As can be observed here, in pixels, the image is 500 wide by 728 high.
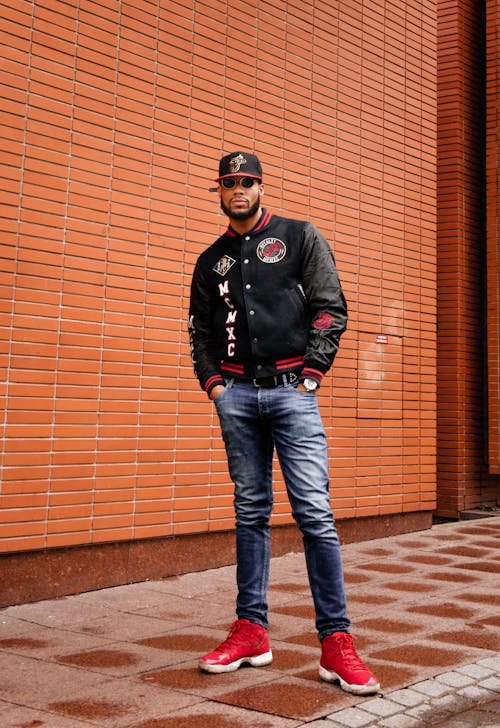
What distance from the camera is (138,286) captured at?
17.8 ft

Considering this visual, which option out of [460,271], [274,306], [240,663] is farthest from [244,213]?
[460,271]

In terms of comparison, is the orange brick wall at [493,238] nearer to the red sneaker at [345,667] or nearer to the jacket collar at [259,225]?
Answer: the jacket collar at [259,225]

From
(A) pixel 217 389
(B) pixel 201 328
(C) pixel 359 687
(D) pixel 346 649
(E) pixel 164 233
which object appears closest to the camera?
(C) pixel 359 687

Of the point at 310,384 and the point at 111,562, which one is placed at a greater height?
the point at 310,384

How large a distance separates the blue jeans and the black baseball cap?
88cm

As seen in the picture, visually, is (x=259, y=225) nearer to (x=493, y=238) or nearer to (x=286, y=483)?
(x=286, y=483)

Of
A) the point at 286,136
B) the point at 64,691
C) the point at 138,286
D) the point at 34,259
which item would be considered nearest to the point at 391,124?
the point at 286,136

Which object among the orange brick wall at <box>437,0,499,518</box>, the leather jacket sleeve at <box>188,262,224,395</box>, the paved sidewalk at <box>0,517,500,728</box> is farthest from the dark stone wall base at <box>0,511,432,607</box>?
the orange brick wall at <box>437,0,499,518</box>

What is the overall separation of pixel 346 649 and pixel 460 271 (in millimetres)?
6856

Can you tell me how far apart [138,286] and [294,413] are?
90.1 inches

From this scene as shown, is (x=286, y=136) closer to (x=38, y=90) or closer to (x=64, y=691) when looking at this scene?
(x=38, y=90)

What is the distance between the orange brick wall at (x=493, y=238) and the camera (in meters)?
9.26

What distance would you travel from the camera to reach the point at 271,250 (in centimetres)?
355

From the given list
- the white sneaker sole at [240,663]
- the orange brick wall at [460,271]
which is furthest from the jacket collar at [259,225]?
the orange brick wall at [460,271]
